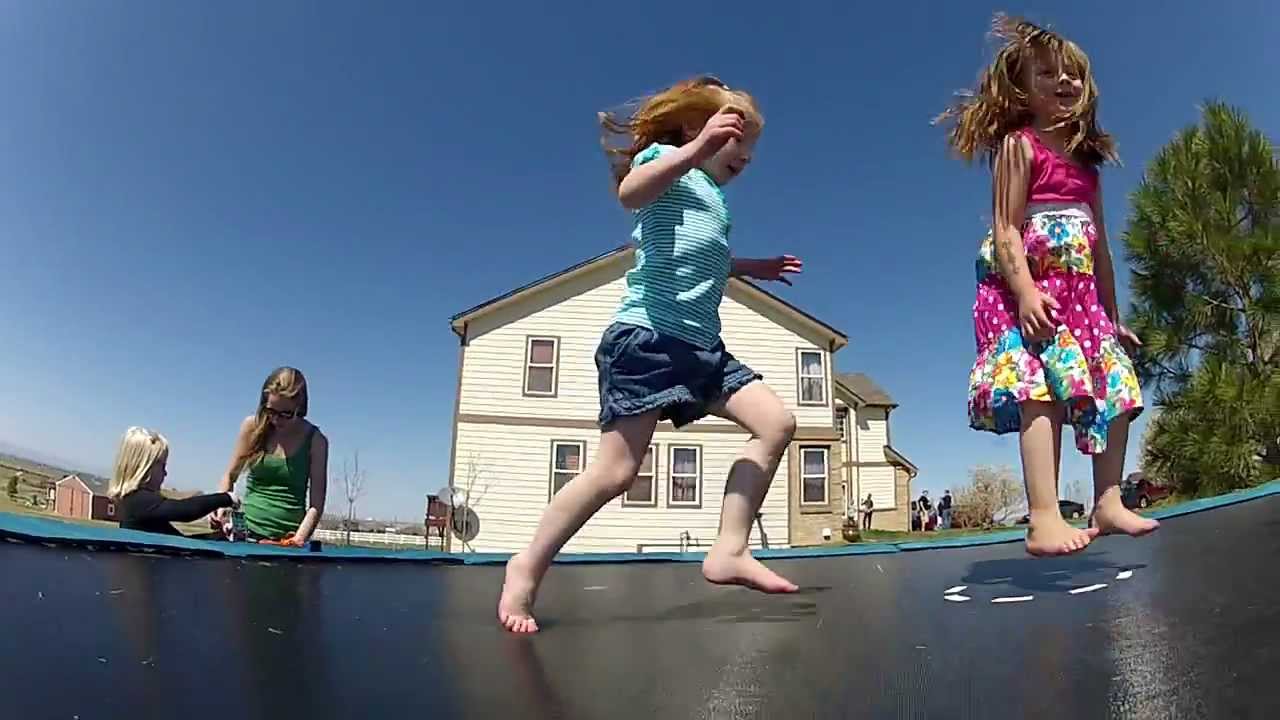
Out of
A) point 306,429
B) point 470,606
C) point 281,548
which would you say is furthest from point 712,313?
point 306,429

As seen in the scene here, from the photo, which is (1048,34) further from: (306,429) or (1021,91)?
(306,429)

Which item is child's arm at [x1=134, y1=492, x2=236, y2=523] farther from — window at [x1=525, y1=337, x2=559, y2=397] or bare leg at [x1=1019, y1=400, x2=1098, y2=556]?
window at [x1=525, y1=337, x2=559, y2=397]

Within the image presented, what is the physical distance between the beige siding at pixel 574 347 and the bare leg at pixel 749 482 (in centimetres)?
555

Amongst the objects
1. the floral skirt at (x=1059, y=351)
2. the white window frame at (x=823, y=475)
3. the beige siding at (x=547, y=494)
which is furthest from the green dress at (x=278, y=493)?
the white window frame at (x=823, y=475)

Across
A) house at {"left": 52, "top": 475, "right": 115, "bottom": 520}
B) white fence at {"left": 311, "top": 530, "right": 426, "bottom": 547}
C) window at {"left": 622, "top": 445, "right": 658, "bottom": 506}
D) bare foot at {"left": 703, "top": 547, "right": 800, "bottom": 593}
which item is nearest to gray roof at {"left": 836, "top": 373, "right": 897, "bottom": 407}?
window at {"left": 622, "top": 445, "right": 658, "bottom": 506}

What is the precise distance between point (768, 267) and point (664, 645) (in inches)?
23.1

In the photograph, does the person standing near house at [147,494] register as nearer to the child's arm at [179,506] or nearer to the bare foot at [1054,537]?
the child's arm at [179,506]

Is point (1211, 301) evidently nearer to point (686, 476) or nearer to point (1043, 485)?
point (1043, 485)

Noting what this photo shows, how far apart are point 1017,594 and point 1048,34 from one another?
0.75 m

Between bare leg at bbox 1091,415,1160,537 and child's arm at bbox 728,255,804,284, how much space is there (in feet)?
1.51

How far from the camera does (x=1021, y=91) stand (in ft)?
3.36

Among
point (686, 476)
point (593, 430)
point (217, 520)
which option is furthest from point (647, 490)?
point (217, 520)

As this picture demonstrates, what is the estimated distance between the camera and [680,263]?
83 cm

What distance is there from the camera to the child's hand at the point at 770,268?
1013 mm
